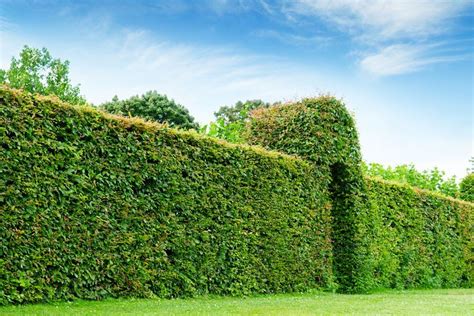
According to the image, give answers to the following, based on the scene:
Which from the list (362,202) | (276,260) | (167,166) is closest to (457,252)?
(362,202)

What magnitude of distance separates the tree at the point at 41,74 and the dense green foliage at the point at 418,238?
24334 millimetres

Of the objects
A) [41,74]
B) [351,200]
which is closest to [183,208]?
[351,200]

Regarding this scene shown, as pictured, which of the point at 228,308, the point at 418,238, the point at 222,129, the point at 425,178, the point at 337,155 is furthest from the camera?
the point at 425,178

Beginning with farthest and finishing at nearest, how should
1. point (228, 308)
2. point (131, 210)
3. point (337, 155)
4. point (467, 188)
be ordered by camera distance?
point (467, 188)
point (337, 155)
point (131, 210)
point (228, 308)

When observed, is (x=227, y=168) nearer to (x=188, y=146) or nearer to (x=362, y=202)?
(x=188, y=146)

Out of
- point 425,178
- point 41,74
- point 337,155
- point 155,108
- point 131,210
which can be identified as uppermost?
point 41,74

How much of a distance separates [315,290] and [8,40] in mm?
11049

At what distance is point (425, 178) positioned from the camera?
27.9 metres

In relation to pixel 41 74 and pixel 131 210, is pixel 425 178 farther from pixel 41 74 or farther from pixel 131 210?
pixel 41 74

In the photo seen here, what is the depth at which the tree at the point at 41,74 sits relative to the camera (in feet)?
117

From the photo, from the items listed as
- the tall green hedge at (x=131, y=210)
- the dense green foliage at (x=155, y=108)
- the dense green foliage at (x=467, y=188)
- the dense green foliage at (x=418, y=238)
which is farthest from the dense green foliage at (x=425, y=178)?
the tall green hedge at (x=131, y=210)

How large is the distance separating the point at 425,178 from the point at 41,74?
25981mm

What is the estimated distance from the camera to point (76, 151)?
8.41 metres

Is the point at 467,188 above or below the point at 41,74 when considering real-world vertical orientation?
below
